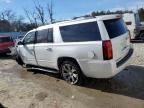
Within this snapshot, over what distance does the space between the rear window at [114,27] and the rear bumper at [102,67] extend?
2.38 ft

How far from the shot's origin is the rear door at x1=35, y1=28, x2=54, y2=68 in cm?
801

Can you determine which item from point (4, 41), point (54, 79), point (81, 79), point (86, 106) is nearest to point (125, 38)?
point (81, 79)

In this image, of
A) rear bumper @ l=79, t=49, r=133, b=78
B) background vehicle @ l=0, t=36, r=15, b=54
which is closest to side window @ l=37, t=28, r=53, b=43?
rear bumper @ l=79, t=49, r=133, b=78

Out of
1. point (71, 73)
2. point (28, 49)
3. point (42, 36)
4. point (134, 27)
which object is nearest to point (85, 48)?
point (71, 73)

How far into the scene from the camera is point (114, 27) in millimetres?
6707

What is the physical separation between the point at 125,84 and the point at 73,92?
161 cm

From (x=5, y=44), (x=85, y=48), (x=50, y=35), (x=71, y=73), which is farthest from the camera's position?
(x=5, y=44)

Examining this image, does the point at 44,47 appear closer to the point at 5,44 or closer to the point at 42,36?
the point at 42,36

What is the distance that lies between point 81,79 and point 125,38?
1763mm

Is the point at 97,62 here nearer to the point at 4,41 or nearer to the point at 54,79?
the point at 54,79

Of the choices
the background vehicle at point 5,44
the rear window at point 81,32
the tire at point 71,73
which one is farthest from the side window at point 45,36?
the background vehicle at point 5,44

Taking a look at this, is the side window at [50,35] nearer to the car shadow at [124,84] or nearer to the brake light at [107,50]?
the car shadow at [124,84]

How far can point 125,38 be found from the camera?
7020mm

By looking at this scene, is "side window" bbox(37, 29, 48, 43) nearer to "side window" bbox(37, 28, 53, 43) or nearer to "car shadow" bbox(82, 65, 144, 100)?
"side window" bbox(37, 28, 53, 43)
